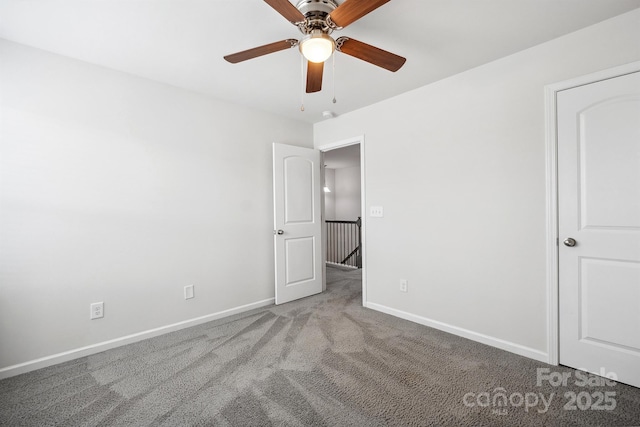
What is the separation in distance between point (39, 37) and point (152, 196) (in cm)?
133

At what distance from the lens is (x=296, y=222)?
3.73 meters

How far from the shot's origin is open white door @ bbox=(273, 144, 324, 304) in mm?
3547

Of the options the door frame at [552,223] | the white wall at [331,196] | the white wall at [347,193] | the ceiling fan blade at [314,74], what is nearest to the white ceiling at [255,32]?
the ceiling fan blade at [314,74]

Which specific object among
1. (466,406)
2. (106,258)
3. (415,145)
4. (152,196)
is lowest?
(466,406)

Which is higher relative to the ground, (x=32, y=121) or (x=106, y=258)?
(x=32, y=121)

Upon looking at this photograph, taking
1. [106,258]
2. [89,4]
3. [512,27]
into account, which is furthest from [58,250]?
[512,27]

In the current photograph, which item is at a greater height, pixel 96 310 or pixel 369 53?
pixel 369 53

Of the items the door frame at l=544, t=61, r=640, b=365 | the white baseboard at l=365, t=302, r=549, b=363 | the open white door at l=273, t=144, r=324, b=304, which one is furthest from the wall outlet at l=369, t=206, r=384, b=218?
the door frame at l=544, t=61, r=640, b=365

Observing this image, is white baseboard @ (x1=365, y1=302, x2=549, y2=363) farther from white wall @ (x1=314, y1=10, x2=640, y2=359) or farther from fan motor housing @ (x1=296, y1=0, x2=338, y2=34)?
fan motor housing @ (x1=296, y1=0, x2=338, y2=34)

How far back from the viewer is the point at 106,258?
8.03 ft

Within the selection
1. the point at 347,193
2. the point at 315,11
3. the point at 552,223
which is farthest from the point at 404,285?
the point at 347,193

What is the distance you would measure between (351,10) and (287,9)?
0.31 m

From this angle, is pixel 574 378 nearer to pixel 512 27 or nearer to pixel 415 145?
pixel 415 145

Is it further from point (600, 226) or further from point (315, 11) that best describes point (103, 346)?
point (600, 226)
